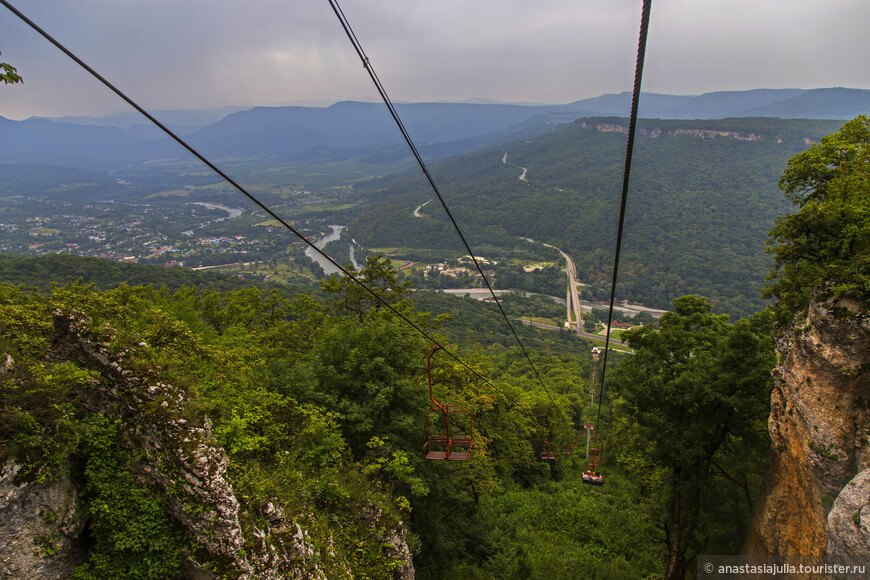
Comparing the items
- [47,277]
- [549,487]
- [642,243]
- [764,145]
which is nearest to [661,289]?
[642,243]

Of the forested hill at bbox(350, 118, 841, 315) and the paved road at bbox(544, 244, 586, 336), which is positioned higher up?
the forested hill at bbox(350, 118, 841, 315)

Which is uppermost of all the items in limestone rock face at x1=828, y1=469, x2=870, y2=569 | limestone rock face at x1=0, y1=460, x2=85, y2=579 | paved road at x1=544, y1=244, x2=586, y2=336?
limestone rock face at x1=0, y1=460, x2=85, y2=579

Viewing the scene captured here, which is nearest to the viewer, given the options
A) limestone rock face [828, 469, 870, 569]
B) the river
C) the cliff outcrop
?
limestone rock face [828, 469, 870, 569]

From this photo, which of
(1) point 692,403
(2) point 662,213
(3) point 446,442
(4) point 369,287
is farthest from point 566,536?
(2) point 662,213

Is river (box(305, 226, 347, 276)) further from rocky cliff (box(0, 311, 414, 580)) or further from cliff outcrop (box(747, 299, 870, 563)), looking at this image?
cliff outcrop (box(747, 299, 870, 563))

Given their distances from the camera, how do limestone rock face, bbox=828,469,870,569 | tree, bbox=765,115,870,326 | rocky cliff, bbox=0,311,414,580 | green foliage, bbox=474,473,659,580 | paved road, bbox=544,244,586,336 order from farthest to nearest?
paved road, bbox=544,244,586,336 < green foliage, bbox=474,473,659,580 < tree, bbox=765,115,870,326 < limestone rock face, bbox=828,469,870,569 < rocky cliff, bbox=0,311,414,580

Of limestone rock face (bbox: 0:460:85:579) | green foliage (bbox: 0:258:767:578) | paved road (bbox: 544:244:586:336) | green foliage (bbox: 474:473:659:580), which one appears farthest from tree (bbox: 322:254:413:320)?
paved road (bbox: 544:244:586:336)
